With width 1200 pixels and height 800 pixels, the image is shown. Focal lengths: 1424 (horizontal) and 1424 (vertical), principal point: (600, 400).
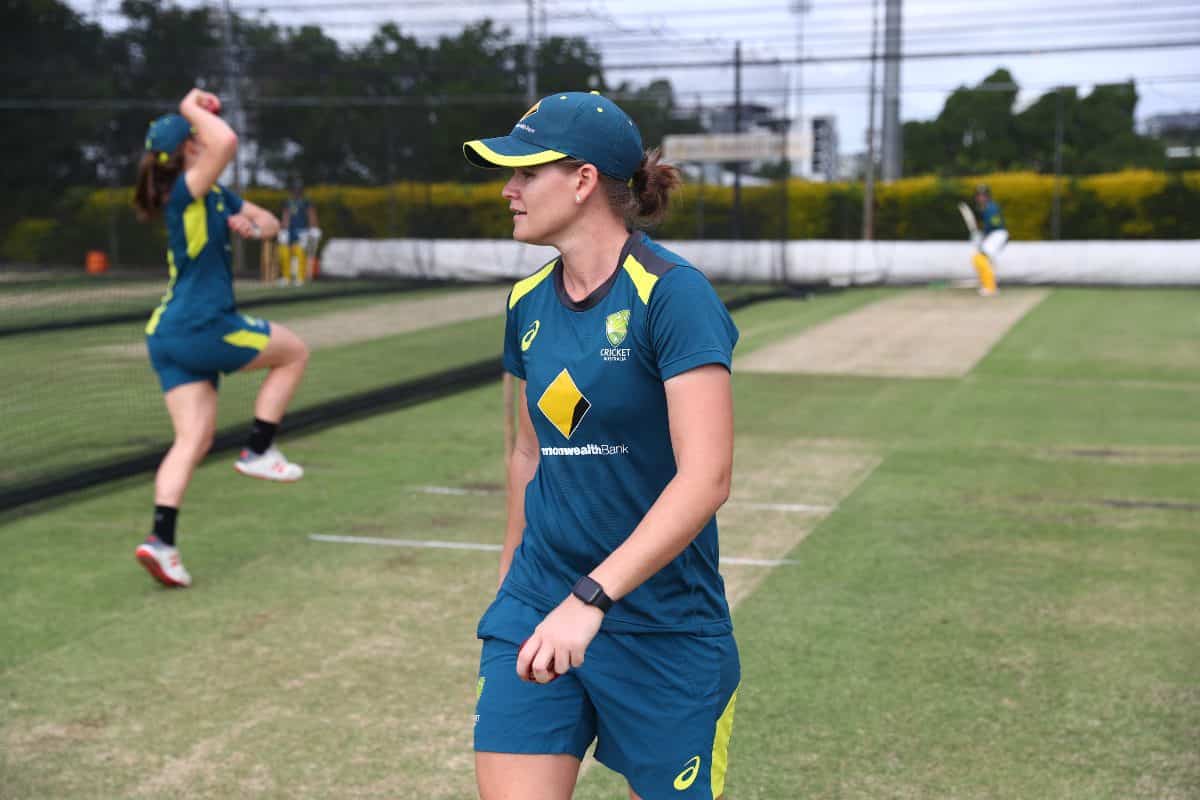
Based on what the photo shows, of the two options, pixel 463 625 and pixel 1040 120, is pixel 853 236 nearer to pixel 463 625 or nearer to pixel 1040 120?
pixel 1040 120

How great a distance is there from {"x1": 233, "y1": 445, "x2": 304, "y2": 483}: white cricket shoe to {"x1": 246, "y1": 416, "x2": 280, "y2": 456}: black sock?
45 mm

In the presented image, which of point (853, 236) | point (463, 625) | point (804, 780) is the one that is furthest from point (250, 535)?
point (853, 236)

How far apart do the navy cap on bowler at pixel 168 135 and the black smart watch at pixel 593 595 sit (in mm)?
4551

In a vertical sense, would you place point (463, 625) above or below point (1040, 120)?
below

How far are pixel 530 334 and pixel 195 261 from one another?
4.23m

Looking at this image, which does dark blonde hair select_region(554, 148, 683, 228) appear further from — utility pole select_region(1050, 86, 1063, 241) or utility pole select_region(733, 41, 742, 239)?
utility pole select_region(1050, 86, 1063, 241)

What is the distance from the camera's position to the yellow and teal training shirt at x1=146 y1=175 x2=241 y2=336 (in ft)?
21.7

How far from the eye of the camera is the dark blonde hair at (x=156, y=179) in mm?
6484

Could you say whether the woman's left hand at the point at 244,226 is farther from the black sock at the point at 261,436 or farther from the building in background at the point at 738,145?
the building in background at the point at 738,145

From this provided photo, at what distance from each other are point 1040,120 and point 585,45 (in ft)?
33.6

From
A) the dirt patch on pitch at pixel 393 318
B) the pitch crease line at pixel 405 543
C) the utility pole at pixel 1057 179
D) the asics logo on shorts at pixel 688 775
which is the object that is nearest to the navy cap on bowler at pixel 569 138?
the asics logo on shorts at pixel 688 775

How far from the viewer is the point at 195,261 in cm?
673

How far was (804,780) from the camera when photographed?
167 inches

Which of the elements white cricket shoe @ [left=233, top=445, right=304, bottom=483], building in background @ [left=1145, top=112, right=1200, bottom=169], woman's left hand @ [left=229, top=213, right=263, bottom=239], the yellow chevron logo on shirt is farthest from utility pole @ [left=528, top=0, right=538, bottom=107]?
the yellow chevron logo on shirt
